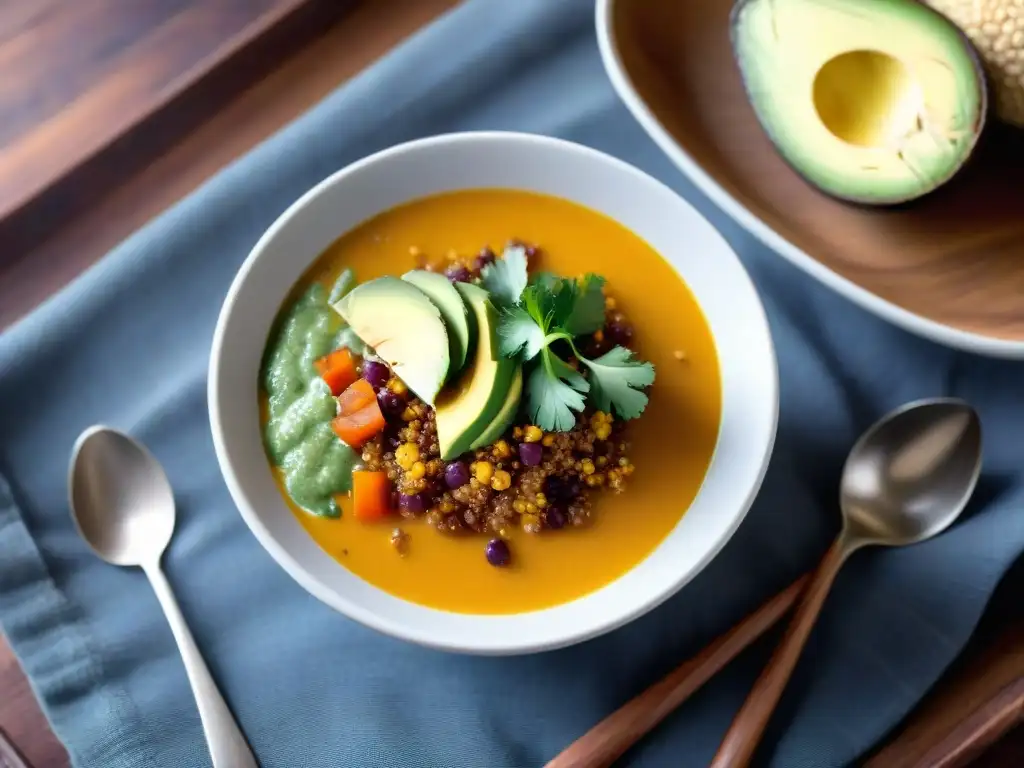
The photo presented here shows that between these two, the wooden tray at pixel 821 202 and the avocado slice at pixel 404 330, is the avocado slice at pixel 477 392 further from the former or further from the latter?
the wooden tray at pixel 821 202

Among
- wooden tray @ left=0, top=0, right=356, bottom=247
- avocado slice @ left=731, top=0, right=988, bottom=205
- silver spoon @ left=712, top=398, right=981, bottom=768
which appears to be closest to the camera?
avocado slice @ left=731, top=0, right=988, bottom=205

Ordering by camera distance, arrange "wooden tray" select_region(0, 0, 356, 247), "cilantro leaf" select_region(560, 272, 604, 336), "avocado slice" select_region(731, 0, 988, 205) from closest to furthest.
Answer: "avocado slice" select_region(731, 0, 988, 205) < "cilantro leaf" select_region(560, 272, 604, 336) < "wooden tray" select_region(0, 0, 356, 247)

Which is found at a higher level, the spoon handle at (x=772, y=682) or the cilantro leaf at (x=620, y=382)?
the cilantro leaf at (x=620, y=382)

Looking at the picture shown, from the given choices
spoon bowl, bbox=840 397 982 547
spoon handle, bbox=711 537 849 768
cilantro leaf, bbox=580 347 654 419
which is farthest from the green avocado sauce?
spoon bowl, bbox=840 397 982 547

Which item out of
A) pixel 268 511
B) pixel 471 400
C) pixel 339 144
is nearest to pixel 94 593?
pixel 268 511

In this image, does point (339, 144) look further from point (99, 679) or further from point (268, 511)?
point (99, 679)

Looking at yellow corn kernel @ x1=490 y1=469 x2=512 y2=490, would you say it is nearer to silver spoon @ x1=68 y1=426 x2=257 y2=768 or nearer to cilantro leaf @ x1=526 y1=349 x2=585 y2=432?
cilantro leaf @ x1=526 y1=349 x2=585 y2=432

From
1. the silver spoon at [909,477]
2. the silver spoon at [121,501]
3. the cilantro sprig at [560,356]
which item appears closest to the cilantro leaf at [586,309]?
the cilantro sprig at [560,356]
